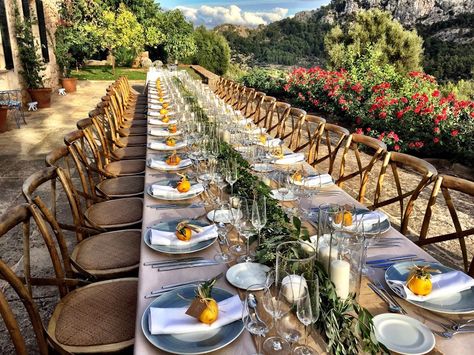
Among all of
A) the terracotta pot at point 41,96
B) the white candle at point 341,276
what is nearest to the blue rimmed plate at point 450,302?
the white candle at point 341,276

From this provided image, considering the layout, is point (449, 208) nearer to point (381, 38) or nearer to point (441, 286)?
point (441, 286)

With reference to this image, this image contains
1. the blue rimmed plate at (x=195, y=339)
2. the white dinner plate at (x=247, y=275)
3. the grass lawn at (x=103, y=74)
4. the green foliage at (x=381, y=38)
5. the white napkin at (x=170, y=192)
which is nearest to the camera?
the blue rimmed plate at (x=195, y=339)

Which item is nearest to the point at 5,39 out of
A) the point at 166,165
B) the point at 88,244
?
the point at 166,165

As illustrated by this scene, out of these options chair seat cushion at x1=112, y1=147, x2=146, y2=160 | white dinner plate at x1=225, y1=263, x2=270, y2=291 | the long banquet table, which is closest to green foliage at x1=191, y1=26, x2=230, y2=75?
chair seat cushion at x1=112, y1=147, x2=146, y2=160

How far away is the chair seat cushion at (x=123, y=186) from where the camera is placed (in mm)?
3119

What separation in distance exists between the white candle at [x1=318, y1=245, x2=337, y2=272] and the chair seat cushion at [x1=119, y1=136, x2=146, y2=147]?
12.3ft

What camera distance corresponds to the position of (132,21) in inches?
581

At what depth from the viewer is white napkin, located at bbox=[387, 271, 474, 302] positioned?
4.30ft

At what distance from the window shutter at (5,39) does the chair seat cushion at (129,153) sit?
18.5 feet

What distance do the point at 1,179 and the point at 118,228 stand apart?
9.09 ft

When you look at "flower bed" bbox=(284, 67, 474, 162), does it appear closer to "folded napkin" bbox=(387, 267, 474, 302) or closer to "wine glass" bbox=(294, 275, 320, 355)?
"folded napkin" bbox=(387, 267, 474, 302)

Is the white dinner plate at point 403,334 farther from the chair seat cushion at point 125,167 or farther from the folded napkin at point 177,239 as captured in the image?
the chair seat cushion at point 125,167

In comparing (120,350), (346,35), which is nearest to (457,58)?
(346,35)

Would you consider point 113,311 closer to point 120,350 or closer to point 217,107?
point 120,350
